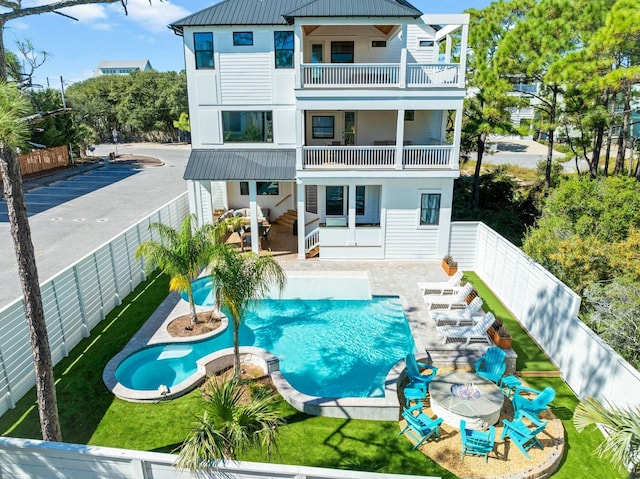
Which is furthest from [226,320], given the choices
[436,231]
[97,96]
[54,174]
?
[97,96]

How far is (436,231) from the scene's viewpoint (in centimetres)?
1912

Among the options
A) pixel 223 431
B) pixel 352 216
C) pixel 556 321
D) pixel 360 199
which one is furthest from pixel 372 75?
pixel 223 431

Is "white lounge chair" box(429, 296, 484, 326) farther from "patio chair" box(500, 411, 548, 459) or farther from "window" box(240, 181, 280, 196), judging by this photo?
"window" box(240, 181, 280, 196)

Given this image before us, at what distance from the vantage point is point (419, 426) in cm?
902

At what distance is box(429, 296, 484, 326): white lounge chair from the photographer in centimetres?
1316

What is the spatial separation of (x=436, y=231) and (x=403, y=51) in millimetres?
7443

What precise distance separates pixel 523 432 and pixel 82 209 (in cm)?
2802

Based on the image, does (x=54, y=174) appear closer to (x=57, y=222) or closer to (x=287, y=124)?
(x=57, y=222)

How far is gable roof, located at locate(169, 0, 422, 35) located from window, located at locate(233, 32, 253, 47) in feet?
1.49

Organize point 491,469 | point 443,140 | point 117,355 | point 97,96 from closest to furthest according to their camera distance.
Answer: point 491,469
point 117,355
point 443,140
point 97,96

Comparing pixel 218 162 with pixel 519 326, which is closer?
pixel 519 326

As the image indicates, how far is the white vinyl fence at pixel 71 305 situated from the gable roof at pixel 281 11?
8.96 metres

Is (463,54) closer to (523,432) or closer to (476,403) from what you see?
(476,403)

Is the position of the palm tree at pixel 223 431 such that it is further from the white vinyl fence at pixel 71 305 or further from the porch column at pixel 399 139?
the porch column at pixel 399 139
